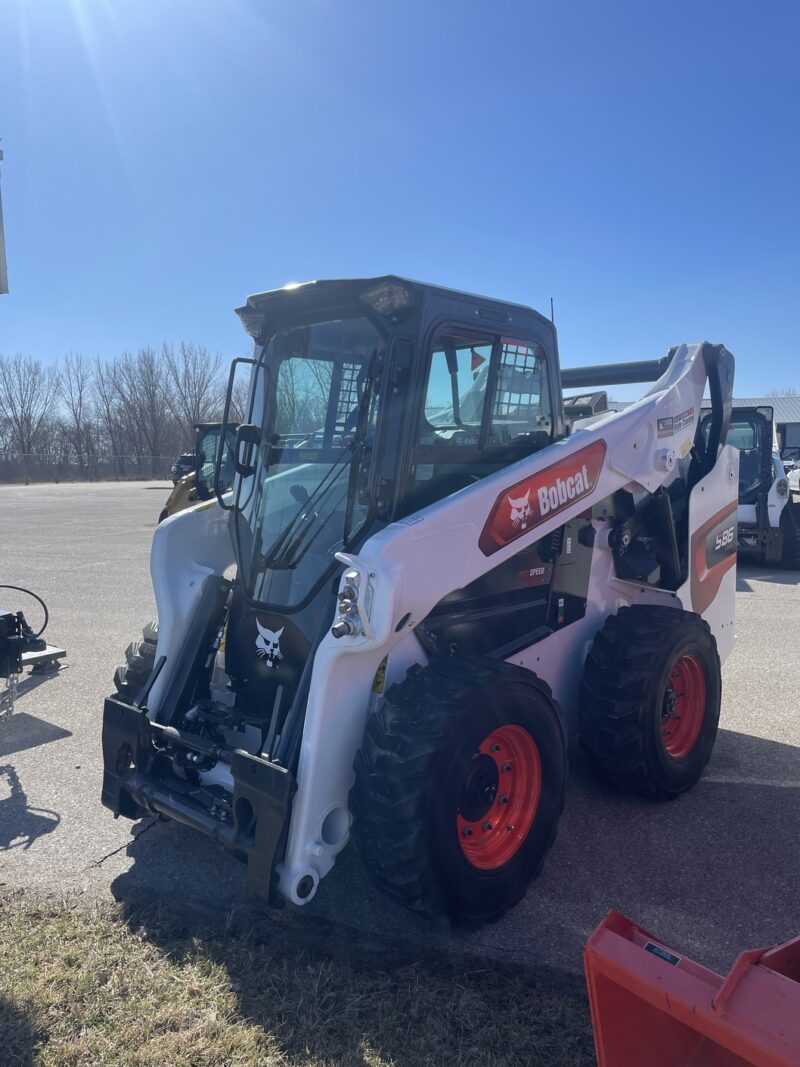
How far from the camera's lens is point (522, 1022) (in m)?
2.64

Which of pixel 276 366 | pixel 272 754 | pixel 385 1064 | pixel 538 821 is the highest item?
pixel 276 366

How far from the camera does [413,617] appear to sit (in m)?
3.01

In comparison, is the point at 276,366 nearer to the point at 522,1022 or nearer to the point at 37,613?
the point at 522,1022

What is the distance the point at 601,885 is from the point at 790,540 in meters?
9.63

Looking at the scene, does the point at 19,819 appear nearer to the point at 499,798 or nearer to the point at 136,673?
the point at 136,673

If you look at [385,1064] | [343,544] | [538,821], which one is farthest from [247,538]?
[385,1064]

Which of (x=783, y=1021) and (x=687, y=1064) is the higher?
(x=783, y=1021)

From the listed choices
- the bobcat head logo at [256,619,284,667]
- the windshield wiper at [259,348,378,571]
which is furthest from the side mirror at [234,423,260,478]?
the bobcat head logo at [256,619,284,667]

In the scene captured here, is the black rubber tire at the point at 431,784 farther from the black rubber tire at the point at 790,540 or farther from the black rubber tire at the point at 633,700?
the black rubber tire at the point at 790,540

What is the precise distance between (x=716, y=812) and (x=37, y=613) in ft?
25.3

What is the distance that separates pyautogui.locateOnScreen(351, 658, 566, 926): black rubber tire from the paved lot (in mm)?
261

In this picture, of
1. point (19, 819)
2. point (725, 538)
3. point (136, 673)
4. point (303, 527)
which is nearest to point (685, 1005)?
point (303, 527)

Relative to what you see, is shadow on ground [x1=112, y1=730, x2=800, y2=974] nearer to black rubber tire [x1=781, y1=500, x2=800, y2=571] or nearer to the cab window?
the cab window

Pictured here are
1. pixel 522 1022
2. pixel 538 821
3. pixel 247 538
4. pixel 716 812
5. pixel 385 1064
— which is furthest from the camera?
pixel 716 812
